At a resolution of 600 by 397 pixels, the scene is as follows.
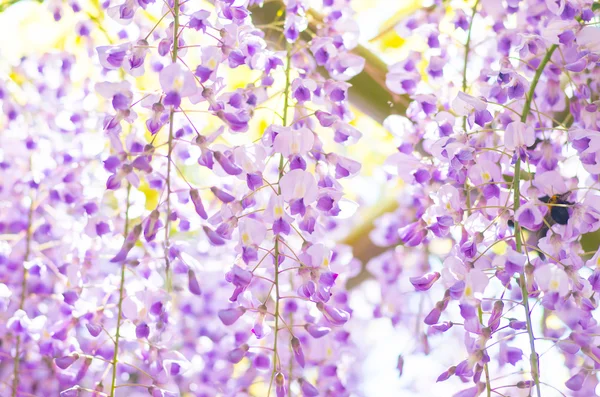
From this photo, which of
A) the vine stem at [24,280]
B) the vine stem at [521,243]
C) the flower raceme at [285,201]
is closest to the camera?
the vine stem at [521,243]

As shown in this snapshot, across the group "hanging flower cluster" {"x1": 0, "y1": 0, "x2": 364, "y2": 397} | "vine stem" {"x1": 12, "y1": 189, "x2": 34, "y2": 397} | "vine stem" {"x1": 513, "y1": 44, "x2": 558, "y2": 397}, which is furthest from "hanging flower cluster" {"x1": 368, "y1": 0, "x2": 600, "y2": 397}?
"vine stem" {"x1": 12, "y1": 189, "x2": 34, "y2": 397}

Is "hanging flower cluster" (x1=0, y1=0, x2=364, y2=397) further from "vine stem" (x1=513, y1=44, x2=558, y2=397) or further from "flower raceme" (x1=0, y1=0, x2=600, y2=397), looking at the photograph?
"vine stem" (x1=513, y1=44, x2=558, y2=397)

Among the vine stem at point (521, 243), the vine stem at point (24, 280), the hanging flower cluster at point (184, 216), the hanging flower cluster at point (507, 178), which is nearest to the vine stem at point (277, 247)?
the hanging flower cluster at point (184, 216)

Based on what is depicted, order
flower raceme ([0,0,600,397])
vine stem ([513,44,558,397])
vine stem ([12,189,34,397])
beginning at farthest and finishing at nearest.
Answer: vine stem ([12,189,34,397]) → flower raceme ([0,0,600,397]) → vine stem ([513,44,558,397])

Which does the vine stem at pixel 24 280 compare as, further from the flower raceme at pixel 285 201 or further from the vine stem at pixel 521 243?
the vine stem at pixel 521 243

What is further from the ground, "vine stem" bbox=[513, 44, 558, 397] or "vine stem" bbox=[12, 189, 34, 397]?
"vine stem" bbox=[513, 44, 558, 397]

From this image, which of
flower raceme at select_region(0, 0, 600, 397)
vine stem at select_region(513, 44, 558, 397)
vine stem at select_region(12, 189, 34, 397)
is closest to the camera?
vine stem at select_region(513, 44, 558, 397)

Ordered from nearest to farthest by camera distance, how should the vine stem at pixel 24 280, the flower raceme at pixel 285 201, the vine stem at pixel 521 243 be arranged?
the vine stem at pixel 521 243 → the flower raceme at pixel 285 201 → the vine stem at pixel 24 280

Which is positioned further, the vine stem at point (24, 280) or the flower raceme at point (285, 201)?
the vine stem at point (24, 280)

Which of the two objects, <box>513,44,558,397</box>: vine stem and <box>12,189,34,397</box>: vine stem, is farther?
<box>12,189,34,397</box>: vine stem

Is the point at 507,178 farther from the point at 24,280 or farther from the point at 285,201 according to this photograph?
the point at 24,280
